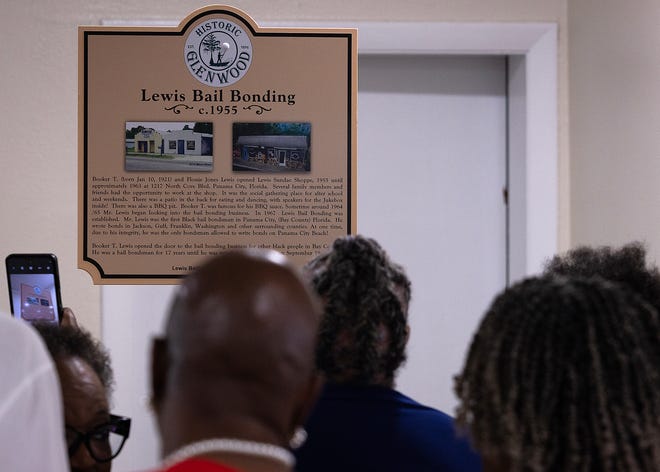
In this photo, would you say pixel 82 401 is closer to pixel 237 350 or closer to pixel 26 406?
pixel 26 406

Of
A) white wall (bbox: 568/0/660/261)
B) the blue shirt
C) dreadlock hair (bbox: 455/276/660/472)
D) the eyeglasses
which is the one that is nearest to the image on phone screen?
the eyeglasses

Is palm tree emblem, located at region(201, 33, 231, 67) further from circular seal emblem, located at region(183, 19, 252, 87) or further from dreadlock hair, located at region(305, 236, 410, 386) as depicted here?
dreadlock hair, located at region(305, 236, 410, 386)

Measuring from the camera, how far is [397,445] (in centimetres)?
147

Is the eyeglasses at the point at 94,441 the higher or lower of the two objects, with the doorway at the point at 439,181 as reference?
lower

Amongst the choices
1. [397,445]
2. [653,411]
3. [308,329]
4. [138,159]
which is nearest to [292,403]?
[308,329]

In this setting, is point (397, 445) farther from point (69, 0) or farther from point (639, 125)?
point (69, 0)

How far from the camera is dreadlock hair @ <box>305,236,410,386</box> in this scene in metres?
1.60

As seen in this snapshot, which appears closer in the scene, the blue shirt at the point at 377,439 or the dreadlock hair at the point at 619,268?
the blue shirt at the point at 377,439

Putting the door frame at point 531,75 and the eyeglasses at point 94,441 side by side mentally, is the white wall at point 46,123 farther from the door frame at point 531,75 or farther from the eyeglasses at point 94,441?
the eyeglasses at point 94,441

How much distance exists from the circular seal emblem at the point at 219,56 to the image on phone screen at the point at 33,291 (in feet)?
2.25

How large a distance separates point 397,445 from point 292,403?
A: 863 mm

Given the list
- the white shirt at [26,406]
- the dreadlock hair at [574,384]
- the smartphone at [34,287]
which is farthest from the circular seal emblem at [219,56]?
the dreadlock hair at [574,384]

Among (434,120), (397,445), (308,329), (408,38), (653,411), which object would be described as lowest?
(397,445)

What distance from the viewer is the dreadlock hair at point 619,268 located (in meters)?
1.76
